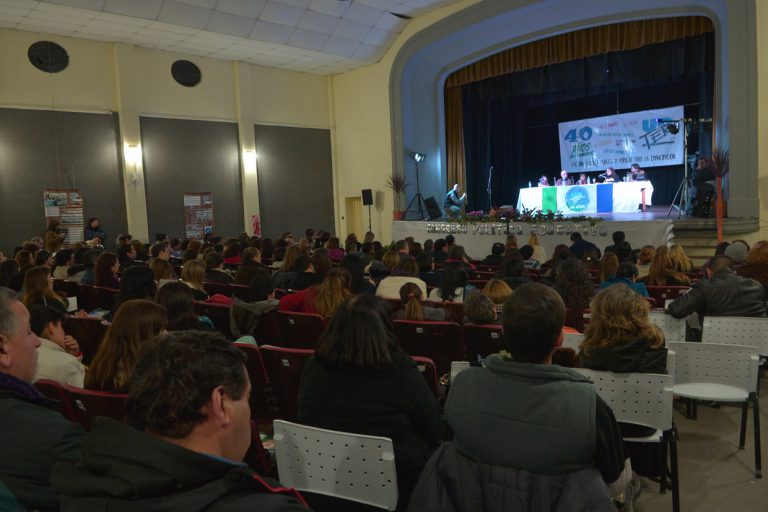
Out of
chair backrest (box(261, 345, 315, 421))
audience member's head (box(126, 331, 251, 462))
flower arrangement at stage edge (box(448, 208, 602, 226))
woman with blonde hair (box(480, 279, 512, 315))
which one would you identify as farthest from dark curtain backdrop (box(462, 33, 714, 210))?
audience member's head (box(126, 331, 251, 462))

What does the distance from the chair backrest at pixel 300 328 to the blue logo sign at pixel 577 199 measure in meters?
11.2

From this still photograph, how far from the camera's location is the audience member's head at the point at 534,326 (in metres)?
1.73

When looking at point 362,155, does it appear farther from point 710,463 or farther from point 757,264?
point 710,463

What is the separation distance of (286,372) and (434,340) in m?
1.17

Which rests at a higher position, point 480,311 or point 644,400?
point 480,311

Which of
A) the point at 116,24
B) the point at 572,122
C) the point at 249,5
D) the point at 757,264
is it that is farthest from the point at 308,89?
the point at 757,264

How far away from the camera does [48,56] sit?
11.7 meters

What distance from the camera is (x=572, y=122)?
16500 millimetres

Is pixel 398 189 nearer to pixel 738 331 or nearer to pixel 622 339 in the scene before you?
pixel 738 331

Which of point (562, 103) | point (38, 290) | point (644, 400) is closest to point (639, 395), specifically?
point (644, 400)

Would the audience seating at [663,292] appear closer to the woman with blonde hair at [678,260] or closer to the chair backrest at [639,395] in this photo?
the woman with blonde hair at [678,260]

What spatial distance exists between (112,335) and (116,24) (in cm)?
1112

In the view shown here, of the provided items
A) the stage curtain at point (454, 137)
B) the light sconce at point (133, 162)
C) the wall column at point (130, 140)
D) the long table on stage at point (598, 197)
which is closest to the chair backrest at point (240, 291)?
the wall column at point (130, 140)

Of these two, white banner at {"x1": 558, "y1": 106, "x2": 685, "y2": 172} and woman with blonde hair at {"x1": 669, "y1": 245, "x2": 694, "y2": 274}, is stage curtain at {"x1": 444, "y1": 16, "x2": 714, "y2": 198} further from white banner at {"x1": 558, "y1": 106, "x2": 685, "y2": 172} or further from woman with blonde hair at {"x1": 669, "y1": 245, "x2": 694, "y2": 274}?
woman with blonde hair at {"x1": 669, "y1": 245, "x2": 694, "y2": 274}
